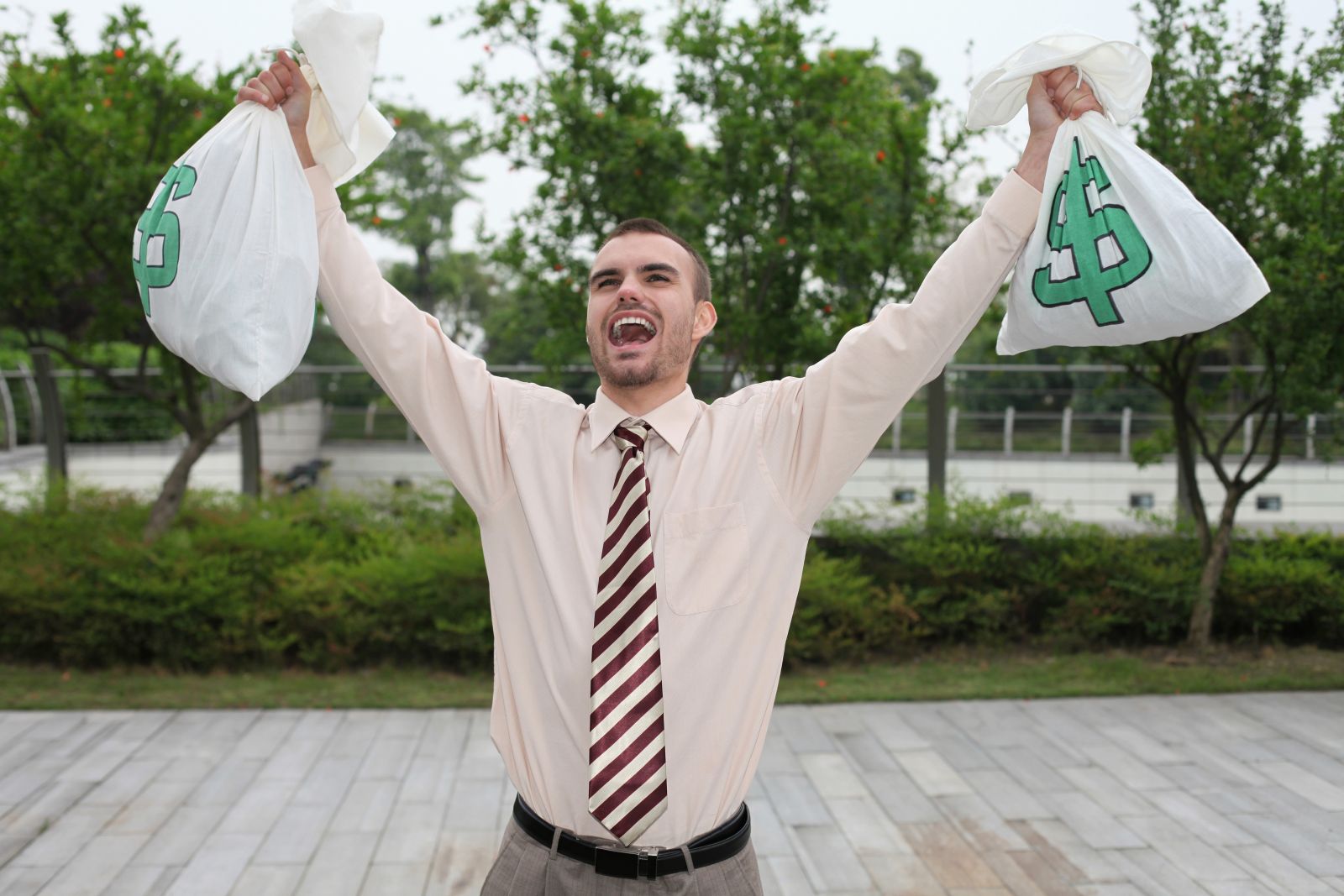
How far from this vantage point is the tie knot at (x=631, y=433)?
2158 mm

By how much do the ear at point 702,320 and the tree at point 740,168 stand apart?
451 cm

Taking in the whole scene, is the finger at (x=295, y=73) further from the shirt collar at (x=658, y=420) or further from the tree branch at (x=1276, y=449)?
the tree branch at (x=1276, y=449)

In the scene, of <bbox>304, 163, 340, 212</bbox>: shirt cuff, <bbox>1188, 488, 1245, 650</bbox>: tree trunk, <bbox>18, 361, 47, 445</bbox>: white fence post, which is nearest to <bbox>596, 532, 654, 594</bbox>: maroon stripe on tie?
<bbox>304, 163, 340, 212</bbox>: shirt cuff

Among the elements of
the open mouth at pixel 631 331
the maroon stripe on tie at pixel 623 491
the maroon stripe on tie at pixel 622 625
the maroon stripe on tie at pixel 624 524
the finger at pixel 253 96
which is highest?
the finger at pixel 253 96

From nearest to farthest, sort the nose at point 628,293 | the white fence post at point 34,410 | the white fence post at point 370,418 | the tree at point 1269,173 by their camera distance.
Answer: the nose at point 628,293 < the tree at point 1269,173 < the white fence post at point 370,418 < the white fence post at point 34,410

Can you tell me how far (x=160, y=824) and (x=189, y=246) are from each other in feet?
10.9

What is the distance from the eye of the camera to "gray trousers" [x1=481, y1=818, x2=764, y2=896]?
A: 2.02 m

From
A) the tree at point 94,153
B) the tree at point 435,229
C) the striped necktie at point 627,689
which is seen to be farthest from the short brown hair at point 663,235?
the tree at point 435,229

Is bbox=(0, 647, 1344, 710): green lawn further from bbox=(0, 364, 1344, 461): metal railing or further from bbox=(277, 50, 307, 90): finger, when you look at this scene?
bbox=(277, 50, 307, 90): finger

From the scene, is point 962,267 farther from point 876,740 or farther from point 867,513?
point 867,513

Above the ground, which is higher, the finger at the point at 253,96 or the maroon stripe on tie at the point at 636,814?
the finger at the point at 253,96

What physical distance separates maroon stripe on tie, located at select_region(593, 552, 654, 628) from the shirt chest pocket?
4 centimetres

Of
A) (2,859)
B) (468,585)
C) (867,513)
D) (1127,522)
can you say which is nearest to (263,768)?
(2,859)

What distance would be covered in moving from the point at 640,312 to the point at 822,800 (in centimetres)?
330
